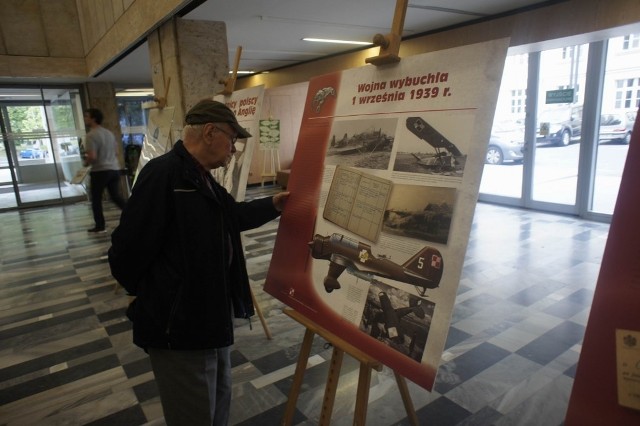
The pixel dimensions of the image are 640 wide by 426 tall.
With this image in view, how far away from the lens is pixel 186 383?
140cm

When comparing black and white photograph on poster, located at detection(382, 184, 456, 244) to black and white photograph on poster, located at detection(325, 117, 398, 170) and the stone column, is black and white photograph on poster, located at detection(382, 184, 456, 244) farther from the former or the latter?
the stone column

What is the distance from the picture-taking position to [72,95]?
27.5 ft

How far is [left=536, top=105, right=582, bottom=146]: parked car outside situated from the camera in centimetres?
574

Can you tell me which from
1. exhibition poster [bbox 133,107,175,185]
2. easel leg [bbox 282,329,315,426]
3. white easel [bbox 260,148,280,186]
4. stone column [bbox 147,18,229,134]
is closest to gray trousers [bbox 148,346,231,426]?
easel leg [bbox 282,329,315,426]

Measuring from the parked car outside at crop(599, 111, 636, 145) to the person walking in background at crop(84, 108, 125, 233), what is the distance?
6658 mm

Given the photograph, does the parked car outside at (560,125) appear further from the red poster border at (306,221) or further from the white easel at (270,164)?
the white easel at (270,164)

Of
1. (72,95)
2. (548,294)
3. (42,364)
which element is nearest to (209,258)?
(42,364)

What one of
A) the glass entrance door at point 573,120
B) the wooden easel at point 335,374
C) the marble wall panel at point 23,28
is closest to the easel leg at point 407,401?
the wooden easel at point 335,374

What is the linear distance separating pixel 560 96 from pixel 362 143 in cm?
566

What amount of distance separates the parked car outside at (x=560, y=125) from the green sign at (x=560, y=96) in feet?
0.39

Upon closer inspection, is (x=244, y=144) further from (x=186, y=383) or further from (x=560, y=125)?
(x=560, y=125)

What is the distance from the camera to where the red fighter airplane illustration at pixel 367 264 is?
46.2 inches

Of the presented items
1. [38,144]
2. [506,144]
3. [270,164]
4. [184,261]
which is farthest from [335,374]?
[38,144]

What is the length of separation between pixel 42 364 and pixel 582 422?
3.06 meters
